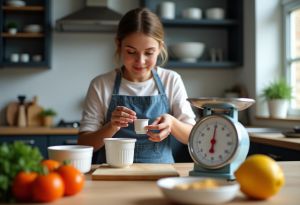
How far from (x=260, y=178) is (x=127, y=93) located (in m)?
1.03

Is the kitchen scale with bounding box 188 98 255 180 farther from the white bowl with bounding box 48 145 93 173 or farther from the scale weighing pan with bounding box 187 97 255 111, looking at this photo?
the white bowl with bounding box 48 145 93 173

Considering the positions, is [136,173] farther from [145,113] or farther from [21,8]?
[21,8]

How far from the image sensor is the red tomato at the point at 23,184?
2.69ft

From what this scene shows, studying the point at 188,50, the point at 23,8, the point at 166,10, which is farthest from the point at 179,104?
the point at 23,8

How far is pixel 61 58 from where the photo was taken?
3660 millimetres

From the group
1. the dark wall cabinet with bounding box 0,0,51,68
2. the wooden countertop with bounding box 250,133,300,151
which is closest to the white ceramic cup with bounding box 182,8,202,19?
the dark wall cabinet with bounding box 0,0,51,68

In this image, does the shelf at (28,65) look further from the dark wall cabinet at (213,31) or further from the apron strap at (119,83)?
the apron strap at (119,83)

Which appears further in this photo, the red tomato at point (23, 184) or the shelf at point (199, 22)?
the shelf at point (199, 22)

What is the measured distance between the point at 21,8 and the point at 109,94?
6.44ft

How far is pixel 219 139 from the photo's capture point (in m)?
1.10

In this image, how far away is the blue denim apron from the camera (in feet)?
5.74

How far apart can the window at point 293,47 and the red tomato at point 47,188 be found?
272 centimetres

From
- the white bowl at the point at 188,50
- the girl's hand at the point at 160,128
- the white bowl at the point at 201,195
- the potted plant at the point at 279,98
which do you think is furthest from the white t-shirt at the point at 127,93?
the white bowl at the point at 188,50

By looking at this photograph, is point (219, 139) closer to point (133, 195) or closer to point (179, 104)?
point (133, 195)
